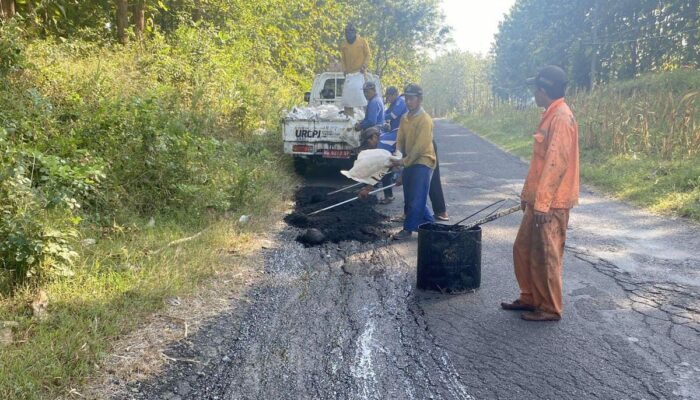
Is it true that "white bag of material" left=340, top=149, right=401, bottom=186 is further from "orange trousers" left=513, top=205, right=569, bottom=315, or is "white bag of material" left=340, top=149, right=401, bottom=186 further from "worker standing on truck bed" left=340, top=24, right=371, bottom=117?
"worker standing on truck bed" left=340, top=24, right=371, bottom=117

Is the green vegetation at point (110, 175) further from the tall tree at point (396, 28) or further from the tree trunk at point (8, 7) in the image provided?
the tall tree at point (396, 28)

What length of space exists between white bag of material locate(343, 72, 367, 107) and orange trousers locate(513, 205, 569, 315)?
25.3 feet

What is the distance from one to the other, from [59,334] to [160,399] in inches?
37.5

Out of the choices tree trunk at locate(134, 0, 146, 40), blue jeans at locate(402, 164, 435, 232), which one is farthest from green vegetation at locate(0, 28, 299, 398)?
blue jeans at locate(402, 164, 435, 232)

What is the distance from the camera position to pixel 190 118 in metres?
9.72

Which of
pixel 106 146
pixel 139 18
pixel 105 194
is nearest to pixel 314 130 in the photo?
pixel 106 146

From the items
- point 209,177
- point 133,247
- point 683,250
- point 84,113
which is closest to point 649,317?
point 683,250

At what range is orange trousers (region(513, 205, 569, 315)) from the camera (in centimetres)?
441

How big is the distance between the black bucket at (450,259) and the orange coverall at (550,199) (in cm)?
51

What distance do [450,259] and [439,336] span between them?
1.02m

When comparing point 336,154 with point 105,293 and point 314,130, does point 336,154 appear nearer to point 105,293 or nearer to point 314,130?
point 314,130

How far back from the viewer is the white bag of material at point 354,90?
11.9 metres

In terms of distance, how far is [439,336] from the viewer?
13.6 feet

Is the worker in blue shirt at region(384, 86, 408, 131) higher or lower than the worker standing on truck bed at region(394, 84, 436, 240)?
higher
